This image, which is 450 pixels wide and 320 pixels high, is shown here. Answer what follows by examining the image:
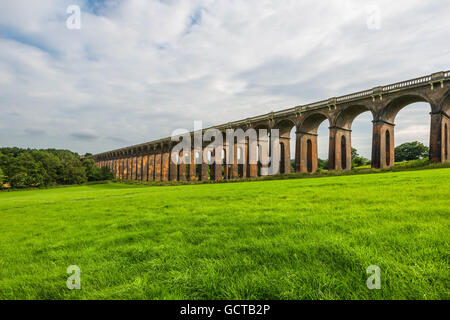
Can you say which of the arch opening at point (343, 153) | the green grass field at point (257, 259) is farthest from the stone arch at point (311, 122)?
the green grass field at point (257, 259)

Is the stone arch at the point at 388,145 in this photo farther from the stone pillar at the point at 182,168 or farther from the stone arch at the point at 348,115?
the stone pillar at the point at 182,168

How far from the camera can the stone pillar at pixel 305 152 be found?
35.1m

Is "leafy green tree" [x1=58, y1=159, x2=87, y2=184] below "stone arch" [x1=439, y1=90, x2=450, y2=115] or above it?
below

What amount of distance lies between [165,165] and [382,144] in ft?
168

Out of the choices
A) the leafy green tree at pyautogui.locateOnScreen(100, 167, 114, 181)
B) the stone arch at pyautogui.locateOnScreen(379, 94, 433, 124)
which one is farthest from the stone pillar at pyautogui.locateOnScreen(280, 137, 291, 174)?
the leafy green tree at pyautogui.locateOnScreen(100, 167, 114, 181)

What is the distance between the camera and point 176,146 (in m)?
58.3

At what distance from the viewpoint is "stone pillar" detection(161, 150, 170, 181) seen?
2376 inches

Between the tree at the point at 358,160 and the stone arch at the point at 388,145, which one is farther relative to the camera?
the tree at the point at 358,160

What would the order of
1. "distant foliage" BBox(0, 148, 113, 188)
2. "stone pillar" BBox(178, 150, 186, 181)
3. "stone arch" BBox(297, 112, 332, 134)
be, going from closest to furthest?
"stone arch" BBox(297, 112, 332, 134) < "distant foliage" BBox(0, 148, 113, 188) < "stone pillar" BBox(178, 150, 186, 181)

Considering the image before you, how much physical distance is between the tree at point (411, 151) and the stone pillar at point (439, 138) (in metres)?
46.0

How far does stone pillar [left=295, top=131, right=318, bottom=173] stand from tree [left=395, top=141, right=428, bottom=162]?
143 feet

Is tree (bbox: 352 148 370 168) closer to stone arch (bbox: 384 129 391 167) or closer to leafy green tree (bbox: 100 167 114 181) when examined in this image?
stone arch (bbox: 384 129 391 167)
